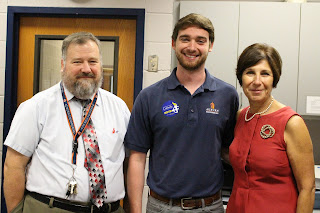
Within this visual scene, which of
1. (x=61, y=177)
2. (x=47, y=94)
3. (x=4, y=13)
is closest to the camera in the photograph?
(x=61, y=177)

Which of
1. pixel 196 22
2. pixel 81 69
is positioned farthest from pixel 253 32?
pixel 81 69

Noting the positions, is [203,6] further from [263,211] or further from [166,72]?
[263,211]

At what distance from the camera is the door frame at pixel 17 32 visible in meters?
2.55

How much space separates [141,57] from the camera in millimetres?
2543

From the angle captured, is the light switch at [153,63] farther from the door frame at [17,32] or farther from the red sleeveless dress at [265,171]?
the red sleeveless dress at [265,171]

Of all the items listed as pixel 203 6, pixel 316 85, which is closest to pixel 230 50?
pixel 203 6

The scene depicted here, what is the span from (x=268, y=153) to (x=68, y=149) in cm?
92

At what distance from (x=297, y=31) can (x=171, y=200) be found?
1718 mm

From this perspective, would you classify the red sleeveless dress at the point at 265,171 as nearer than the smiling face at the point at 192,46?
Yes

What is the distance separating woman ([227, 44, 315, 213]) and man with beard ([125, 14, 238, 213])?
0.14 metres

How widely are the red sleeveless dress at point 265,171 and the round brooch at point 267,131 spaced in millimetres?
10

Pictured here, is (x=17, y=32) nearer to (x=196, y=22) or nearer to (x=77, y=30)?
(x=77, y=30)

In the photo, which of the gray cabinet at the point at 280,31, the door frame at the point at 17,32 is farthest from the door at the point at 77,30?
the gray cabinet at the point at 280,31

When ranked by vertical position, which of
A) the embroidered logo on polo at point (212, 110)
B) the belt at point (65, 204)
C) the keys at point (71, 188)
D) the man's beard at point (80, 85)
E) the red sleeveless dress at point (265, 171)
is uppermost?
the man's beard at point (80, 85)
